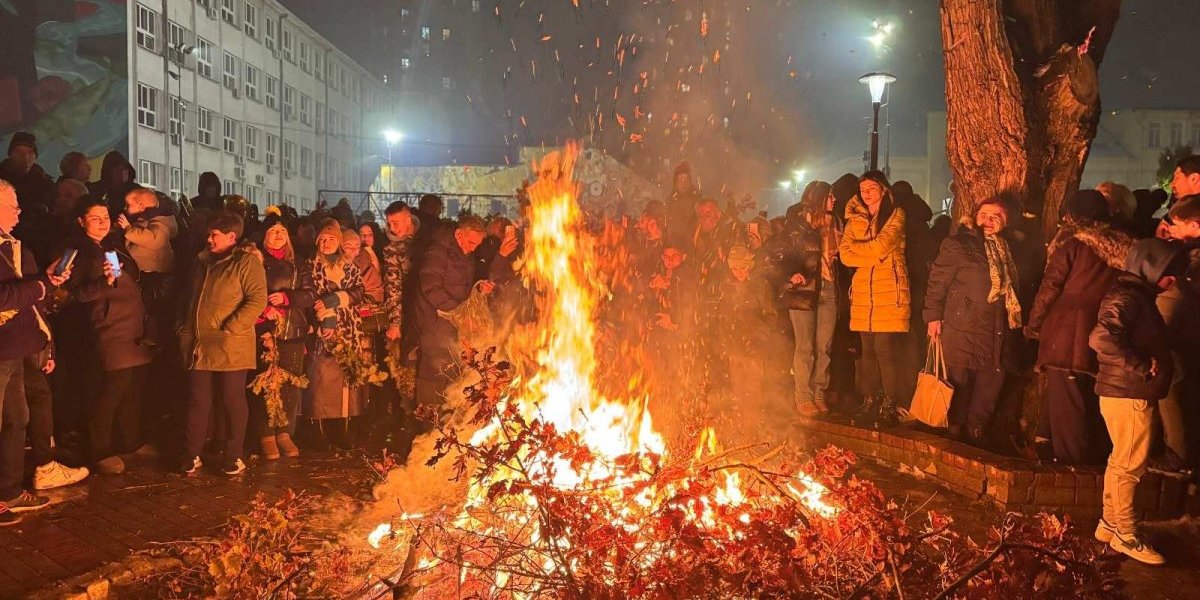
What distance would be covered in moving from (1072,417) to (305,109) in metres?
57.2

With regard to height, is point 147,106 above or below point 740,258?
above

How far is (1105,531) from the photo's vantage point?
5441 millimetres

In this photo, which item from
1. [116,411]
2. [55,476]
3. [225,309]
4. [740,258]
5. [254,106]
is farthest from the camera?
[254,106]

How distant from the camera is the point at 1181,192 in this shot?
636 cm

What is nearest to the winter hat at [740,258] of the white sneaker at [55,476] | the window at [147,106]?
the white sneaker at [55,476]

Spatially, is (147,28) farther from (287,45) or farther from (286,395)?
(286,395)

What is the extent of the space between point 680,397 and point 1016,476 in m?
3.03

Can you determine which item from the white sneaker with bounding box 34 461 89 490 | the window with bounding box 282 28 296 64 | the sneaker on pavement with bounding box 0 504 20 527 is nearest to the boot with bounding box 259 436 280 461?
the white sneaker with bounding box 34 461 89 490

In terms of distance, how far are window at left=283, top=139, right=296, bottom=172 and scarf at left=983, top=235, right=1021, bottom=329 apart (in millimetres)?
51262

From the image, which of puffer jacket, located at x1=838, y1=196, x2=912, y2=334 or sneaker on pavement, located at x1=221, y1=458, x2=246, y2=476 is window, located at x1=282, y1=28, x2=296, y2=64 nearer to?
sneaker on pavement, located at x1=221, y1=458, x2=246, y2=476

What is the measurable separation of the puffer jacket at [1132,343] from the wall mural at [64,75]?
28.5 meters

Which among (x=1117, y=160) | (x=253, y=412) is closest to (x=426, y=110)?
(x=1117, y=160)

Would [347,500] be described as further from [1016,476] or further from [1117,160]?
[1117,160]

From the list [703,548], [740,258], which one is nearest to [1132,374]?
[703,548]
